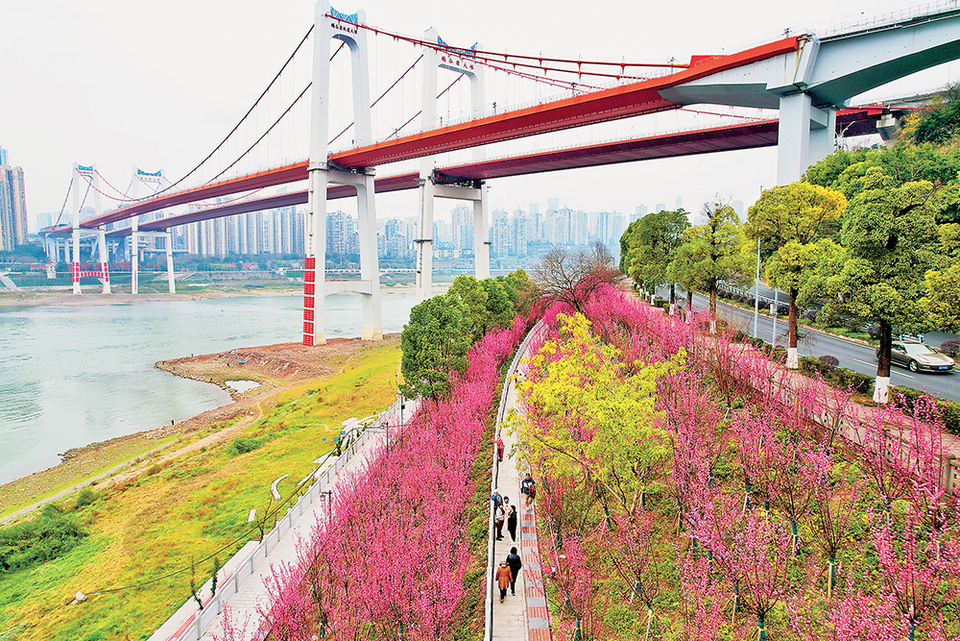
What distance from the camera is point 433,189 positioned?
118ft

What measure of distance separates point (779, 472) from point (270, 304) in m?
69.5

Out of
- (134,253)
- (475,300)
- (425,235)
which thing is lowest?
(475,300)

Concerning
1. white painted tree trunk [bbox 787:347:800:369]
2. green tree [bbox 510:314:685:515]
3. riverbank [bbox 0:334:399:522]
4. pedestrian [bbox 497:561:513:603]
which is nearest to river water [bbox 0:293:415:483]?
riverbank [bbox 0:334:399:522]

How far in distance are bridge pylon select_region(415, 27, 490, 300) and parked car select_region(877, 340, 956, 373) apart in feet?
82.2

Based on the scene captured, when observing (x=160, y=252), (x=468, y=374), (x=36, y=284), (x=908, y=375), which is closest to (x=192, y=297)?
(x=36, y=284)

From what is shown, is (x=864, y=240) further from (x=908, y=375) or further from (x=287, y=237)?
(x=287, y=237)

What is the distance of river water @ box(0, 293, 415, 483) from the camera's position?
21.9 meters

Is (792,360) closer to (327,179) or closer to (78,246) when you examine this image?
(327,179)

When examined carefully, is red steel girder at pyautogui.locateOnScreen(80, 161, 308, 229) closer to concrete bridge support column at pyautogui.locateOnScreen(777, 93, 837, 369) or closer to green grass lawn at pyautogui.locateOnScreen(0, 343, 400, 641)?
green grass lawn at pyautogui.locateOnScreen(0, 343, 400, 641)

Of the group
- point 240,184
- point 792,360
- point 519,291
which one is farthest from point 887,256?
point 240,184

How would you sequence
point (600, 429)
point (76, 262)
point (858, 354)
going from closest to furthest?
point (600, 429), point (858, 354), point (76, 262)

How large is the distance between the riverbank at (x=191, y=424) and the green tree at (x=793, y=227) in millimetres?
18250

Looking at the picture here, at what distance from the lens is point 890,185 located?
33.3 feet

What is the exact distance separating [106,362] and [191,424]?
15939mm
